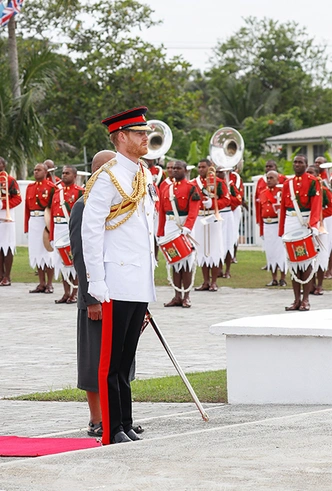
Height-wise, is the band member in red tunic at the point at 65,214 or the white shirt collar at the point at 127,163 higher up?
the white shirt collar at the point at 127,163

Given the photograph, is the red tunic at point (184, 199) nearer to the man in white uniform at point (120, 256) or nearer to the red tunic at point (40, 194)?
the red tunic at point (40, 194)

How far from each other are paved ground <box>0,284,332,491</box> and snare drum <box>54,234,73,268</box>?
89.9 inches

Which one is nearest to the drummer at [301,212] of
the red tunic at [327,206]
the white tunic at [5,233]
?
the red tunic at [327,206]

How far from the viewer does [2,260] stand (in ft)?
64.4

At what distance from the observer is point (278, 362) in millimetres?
7824

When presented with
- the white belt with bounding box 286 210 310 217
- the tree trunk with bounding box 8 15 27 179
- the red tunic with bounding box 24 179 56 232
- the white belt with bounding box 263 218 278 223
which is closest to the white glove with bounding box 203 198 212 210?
the white belt with bounding box 263 218 278 223

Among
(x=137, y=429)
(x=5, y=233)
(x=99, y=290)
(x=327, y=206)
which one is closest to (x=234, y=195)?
(x=327, y=206)

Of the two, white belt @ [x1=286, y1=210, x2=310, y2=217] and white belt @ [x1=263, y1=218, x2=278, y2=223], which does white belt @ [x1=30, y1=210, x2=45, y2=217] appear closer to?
white belt @ [x1=263, y1=218, x2=278, y2=223]

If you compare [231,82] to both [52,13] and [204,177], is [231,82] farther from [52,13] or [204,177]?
[204,177]

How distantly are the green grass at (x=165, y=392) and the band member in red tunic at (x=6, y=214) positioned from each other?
33.4 ft

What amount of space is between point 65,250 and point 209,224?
4034mm

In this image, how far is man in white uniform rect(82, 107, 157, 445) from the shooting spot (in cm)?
661

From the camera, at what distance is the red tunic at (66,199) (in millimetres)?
15758

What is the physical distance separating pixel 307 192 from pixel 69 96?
93.1 ft
